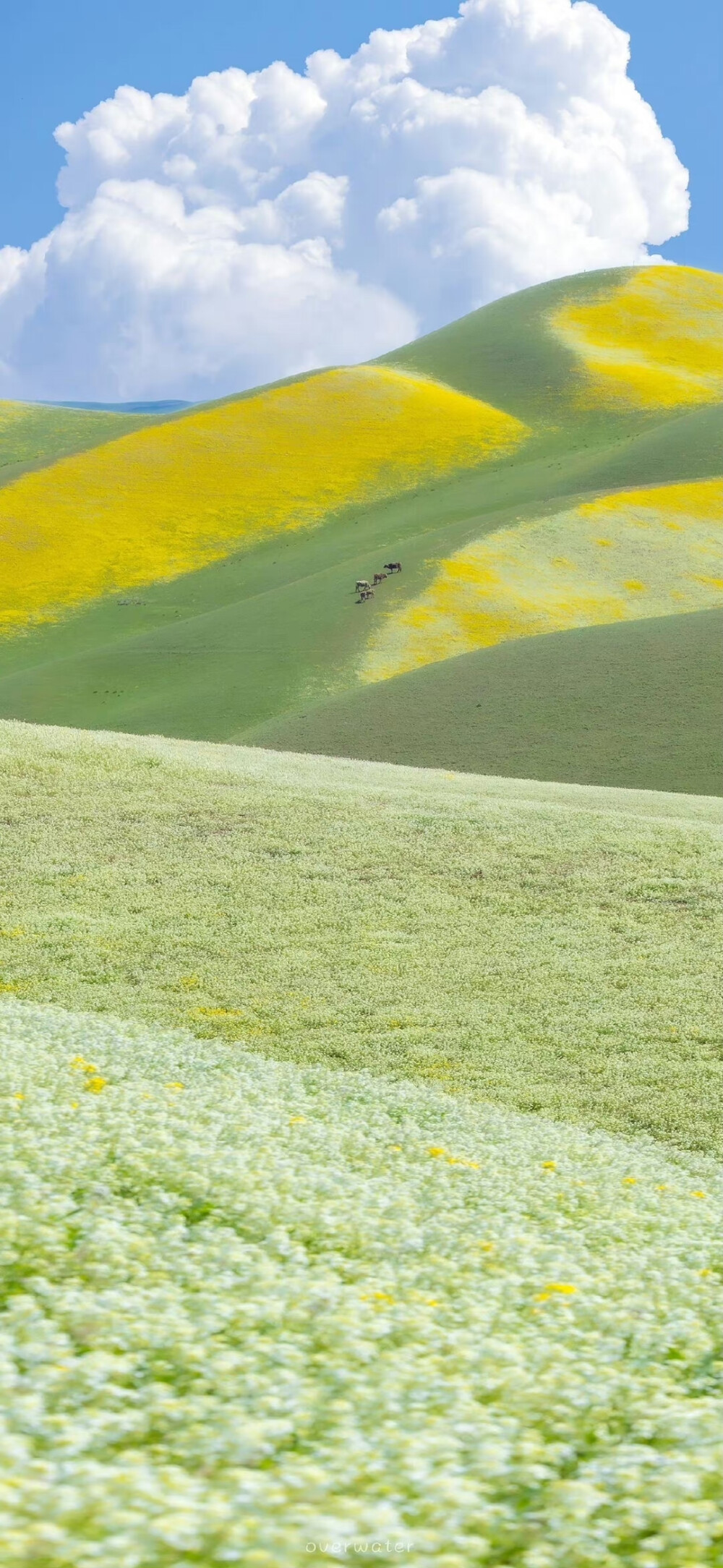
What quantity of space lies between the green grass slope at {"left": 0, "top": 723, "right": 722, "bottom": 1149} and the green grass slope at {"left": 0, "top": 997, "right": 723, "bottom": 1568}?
11.5 ft

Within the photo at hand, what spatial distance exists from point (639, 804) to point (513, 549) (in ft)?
120

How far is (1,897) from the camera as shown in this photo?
19.4m

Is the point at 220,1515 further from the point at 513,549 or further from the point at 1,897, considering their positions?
the point at 513,549

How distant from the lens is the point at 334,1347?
6.46 meters

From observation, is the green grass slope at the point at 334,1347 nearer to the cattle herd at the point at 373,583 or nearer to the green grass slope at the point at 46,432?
the cattle herd at the point at 373,583

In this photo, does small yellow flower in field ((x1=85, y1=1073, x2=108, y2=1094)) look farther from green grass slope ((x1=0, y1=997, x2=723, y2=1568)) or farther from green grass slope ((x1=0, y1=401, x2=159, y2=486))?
green grass slope ((x1=0, y1=401, x2=159, y2=486))

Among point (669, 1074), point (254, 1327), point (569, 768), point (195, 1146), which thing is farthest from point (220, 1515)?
point (569, 768)

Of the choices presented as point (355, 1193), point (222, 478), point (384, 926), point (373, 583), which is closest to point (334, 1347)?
point (355, 1193)

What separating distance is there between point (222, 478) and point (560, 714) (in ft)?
161

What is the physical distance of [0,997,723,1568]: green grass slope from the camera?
495 cm

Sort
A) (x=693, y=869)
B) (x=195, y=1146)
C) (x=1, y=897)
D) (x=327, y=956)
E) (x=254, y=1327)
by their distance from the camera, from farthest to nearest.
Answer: (x=693, y=869) → (x=1, y=897) → (x=327, y=956) → (x=195, y=1146) → (x=254, y=1327)

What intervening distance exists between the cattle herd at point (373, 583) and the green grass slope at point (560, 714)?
1195 centimetres

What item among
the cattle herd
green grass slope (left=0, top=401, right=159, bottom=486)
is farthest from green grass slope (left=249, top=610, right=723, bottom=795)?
green grass slope (left=0, top=401, right=159, bottom=486)

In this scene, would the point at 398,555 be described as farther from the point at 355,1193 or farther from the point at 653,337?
the point at 653,337
